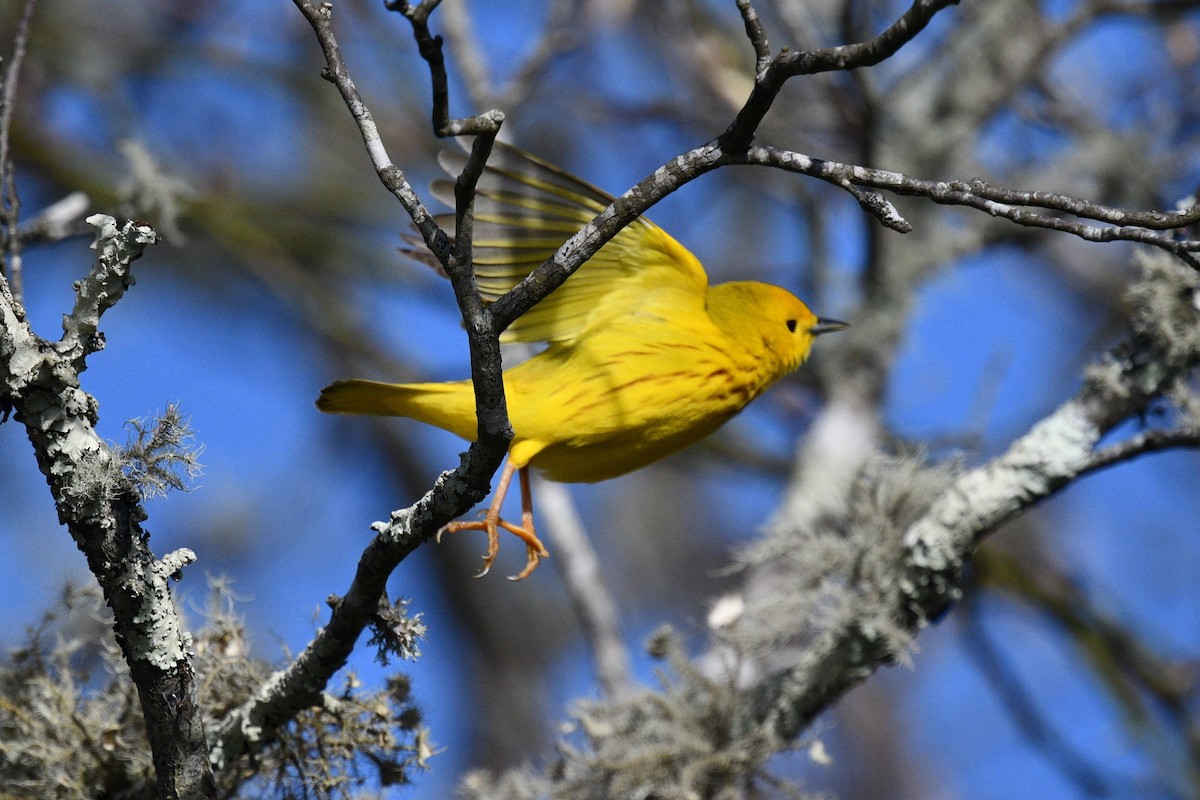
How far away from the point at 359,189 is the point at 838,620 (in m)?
5.72

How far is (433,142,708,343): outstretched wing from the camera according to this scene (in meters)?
2.99

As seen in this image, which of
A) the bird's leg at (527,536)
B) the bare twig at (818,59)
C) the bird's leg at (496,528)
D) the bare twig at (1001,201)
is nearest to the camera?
the bare twig at (818,59)

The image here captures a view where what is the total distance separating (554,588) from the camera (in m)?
9.27

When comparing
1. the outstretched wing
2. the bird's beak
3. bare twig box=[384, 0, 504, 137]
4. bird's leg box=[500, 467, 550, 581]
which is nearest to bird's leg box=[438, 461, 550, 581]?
bird's leg box=[500, 467, 550, 581]

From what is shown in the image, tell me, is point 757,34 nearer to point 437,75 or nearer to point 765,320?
point 437,75

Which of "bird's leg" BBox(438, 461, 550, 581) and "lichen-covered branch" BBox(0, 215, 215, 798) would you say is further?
"bird's leg" BBox(438, 461, 550, 581)

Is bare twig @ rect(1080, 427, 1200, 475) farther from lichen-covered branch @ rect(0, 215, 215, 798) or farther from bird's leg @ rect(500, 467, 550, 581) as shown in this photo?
lichen-covered branch @ rect(0, 215, 215, 798)

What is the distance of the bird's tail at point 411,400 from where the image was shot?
3.02 metres

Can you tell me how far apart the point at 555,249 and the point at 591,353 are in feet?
0.99

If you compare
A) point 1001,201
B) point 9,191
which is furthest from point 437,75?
point 9,191

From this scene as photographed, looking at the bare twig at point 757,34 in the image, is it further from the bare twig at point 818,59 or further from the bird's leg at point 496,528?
the bird's leg at point 496,528

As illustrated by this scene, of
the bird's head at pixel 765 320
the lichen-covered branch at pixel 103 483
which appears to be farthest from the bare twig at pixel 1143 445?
the lichen-covered branch at pixel 103 483

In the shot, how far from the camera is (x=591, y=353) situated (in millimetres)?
3195

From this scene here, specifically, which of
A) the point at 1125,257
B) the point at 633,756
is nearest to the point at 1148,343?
the point at 633,756
